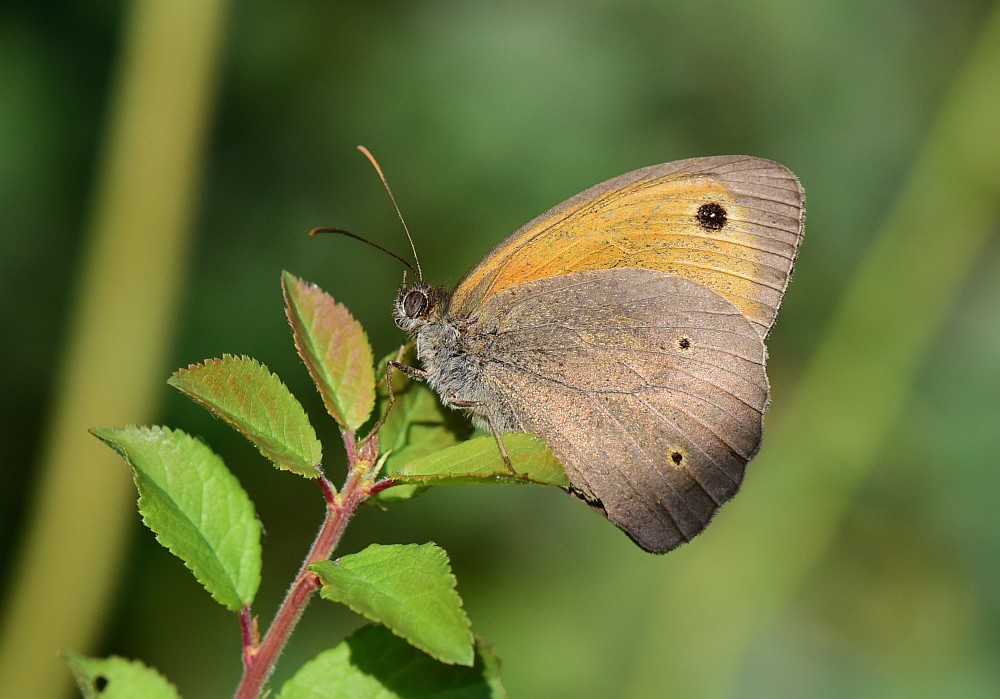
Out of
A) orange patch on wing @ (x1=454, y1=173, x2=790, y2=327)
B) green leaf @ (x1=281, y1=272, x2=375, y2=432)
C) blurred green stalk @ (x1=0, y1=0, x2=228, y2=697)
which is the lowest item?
blurred green stalk @ (x1=0, y1=0, x2=228, y2=697)

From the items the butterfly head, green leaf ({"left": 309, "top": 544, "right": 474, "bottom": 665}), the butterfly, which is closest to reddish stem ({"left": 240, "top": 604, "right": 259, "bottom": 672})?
green leaf ({"left": 309, "top": 544, "right": 474, "bottom": 665})

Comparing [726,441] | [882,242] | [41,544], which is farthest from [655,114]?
[41,544]

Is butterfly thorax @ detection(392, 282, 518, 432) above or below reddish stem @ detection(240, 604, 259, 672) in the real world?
above

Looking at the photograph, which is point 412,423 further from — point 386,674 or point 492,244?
point 492,244

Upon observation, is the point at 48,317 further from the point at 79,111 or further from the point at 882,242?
the point at 882,242

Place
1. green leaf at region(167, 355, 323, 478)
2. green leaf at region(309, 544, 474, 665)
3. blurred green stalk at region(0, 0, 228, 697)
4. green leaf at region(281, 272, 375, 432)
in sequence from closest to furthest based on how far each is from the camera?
green leaf at region(309, 544, 474, 665)
green leaf at region(167, 355, 323, 478)
green leaf at region(281, 272, 375, 432)
blurred green stalk at region(0, 0, 228, 697)

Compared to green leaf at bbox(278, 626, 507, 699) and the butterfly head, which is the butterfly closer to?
the butterfly head

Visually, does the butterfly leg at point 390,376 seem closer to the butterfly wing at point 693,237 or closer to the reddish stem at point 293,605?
the reddish stem at point 293,605
